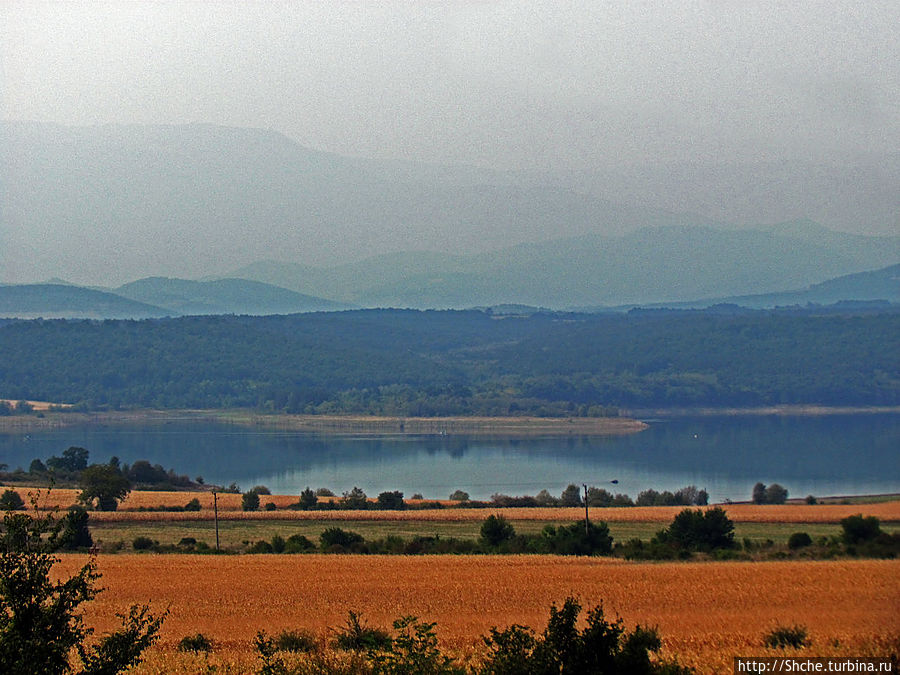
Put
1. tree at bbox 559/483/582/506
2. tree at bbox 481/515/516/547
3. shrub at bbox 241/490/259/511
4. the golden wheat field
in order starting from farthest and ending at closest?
tree at bbox 559/483/582/506 < shrub at bbox 241/490/259/511 < tree at bbox 481/515/516/547 < the golden wheat field

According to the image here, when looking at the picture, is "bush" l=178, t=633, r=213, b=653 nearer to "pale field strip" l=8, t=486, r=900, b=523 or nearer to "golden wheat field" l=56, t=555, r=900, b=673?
"golden wheat field" l=56, t=555, r=900, b=673

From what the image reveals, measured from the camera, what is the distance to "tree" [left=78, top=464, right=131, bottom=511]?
120ft

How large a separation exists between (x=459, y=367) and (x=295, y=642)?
15386 cm

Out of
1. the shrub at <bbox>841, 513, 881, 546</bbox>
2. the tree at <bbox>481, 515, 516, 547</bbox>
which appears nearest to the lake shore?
the tree at <bbox>481, 515, 516, 547</bbox>

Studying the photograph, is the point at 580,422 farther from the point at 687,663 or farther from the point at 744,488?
the point at 687,663

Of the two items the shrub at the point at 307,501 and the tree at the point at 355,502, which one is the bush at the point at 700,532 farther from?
the shrub at the point at 307,501

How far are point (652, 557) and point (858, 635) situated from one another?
13966mm

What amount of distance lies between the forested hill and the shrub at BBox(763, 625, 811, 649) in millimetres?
97044

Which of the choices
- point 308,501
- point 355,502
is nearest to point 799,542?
point 355,502

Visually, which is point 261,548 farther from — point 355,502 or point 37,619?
point 37,619

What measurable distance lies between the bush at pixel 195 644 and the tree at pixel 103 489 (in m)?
→ 24.7

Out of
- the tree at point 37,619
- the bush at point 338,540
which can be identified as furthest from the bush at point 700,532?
the tree at point 37,619

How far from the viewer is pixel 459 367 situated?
166 meters

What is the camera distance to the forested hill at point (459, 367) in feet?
405
